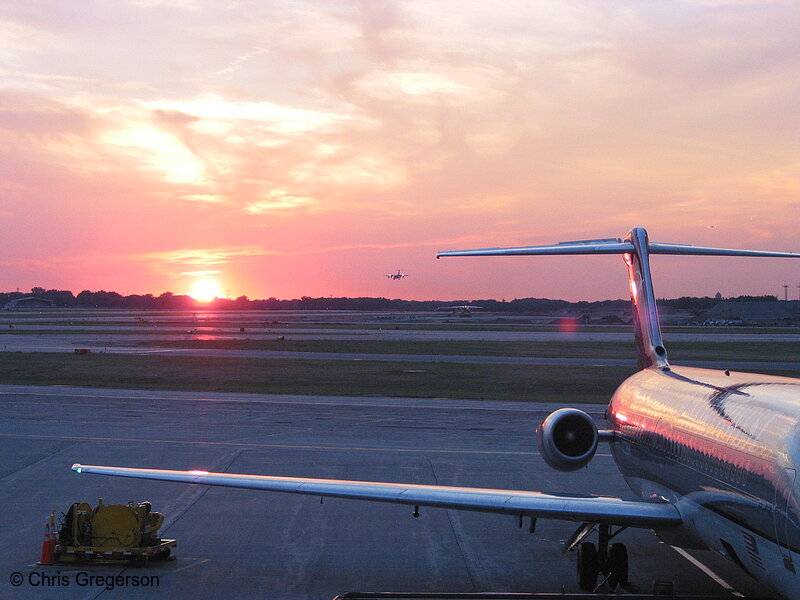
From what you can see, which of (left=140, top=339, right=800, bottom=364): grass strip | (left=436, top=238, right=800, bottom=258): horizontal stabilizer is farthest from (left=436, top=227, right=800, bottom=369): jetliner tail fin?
(left=140, top=339, right=800, bottom=364): grass strip

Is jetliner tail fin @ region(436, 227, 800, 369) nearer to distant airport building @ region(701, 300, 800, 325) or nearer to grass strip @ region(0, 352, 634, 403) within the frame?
grass strip @ region(0, 352, 634, 403)

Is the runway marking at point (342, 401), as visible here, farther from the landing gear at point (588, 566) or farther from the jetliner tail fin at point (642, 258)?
the landing gear at point (588, 566)

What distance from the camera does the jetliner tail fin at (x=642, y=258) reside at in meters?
15.0

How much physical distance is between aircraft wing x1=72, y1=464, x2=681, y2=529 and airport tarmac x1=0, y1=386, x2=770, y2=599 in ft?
5.71

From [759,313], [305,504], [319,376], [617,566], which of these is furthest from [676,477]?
[759,313]

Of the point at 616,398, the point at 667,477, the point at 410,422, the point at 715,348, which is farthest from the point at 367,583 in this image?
the point at 715,348

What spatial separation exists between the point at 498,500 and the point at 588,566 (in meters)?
2.57

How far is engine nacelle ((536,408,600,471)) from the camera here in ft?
40.8

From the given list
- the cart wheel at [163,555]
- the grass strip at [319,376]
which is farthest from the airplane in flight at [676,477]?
the grass strip at [319,376]

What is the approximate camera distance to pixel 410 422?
95.7 feet

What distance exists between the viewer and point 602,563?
12.2m

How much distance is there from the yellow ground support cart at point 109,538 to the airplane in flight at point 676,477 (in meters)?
1.62

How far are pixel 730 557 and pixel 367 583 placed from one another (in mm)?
5133

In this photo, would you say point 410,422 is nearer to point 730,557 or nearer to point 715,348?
point 730,557
